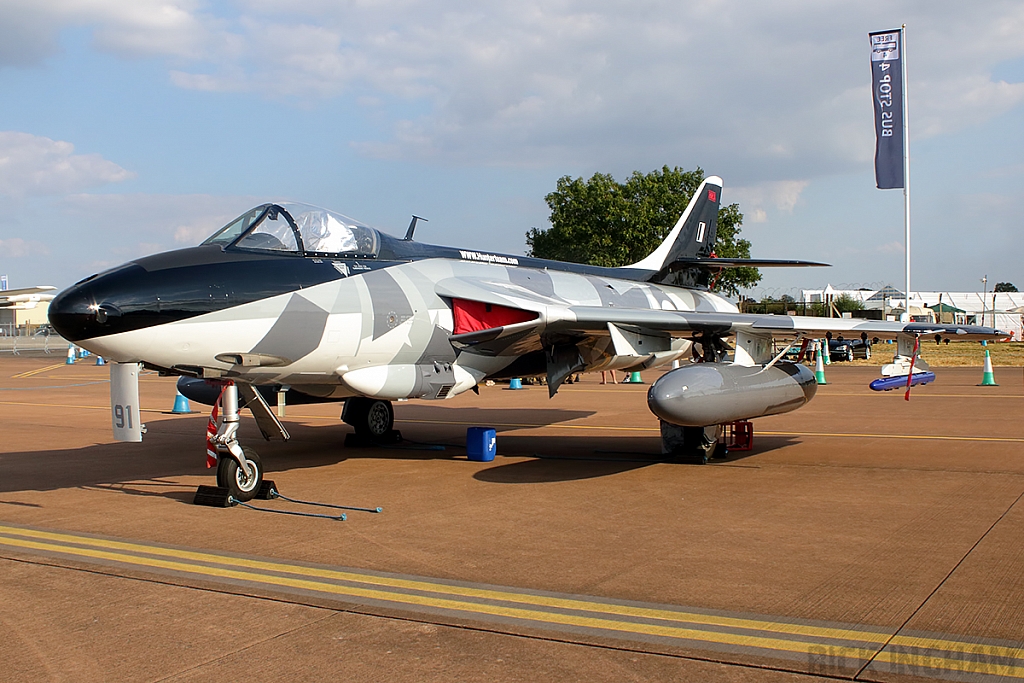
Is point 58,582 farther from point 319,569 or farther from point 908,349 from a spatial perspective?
point 908,349

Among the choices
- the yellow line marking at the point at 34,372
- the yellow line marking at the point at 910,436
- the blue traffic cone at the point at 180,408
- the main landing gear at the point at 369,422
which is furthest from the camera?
the yellow line marking at the point at 34,372

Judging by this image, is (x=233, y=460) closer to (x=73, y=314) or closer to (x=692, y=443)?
(x=73, y=314)

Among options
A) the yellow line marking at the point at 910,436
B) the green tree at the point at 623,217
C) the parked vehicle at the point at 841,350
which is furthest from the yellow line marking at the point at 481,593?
the green tree at the point at 623,217

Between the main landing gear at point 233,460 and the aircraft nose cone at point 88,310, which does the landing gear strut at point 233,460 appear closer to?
the main landing gear at point 233,460

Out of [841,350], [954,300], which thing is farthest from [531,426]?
[954,300]

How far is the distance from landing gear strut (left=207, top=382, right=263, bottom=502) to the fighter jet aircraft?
1 centimetres

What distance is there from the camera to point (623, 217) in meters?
55.3

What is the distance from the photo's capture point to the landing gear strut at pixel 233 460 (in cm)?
812

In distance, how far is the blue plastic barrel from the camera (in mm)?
10977

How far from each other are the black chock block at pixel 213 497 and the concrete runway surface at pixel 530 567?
376 mm

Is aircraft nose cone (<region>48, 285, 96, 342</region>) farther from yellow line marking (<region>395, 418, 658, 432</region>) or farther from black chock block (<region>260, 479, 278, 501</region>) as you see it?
yellow line marking (<region>395, 418, 658, 432</region>)

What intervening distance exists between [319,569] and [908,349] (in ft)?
26.9

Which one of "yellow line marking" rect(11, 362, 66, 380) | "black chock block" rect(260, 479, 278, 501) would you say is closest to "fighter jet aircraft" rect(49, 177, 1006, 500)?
"black chock block" rect(260, 479, 278, 501)

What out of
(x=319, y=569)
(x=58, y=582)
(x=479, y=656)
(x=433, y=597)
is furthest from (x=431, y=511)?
(x=479, y=656)
